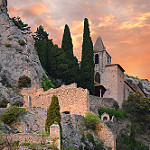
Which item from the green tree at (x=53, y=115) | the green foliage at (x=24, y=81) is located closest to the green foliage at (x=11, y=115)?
the green tree at (x=53, y=115)

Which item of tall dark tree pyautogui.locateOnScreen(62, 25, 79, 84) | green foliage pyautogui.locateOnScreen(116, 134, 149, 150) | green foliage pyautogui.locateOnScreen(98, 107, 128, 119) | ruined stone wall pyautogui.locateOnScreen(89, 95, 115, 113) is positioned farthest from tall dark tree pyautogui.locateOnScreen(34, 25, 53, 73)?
green foliage pyautogui.locateOnScreen(116, 134, 149, 150)

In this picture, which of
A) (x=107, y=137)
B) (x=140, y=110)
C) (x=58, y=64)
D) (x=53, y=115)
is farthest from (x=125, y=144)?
(x=58, y=64)

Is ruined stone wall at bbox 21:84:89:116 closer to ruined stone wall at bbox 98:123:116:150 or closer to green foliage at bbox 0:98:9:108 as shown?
ruined stone wall at bbox 98:123:116:150

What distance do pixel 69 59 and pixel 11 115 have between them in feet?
94.5

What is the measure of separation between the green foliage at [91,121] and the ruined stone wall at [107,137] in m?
0.80

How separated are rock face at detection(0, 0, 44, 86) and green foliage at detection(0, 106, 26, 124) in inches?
698

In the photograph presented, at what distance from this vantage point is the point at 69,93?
37.7m

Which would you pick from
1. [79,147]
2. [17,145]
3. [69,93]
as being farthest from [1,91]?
[17,145]

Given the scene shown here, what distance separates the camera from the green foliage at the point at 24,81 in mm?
45906

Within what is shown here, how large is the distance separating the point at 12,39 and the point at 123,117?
21.3m

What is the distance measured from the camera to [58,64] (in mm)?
54781

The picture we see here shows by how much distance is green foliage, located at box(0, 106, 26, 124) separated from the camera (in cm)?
2756

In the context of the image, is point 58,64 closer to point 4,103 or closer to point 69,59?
point 69,59

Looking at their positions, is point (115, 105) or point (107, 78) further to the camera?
point (107, 78)
